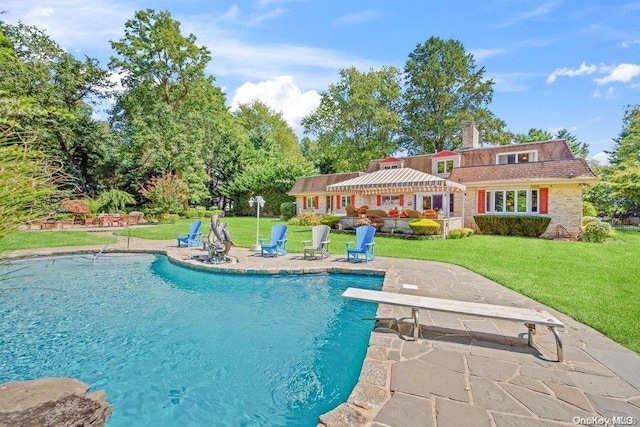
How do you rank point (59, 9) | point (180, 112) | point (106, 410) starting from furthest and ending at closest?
point (180, 112), point (59, 9), point (106, 410)

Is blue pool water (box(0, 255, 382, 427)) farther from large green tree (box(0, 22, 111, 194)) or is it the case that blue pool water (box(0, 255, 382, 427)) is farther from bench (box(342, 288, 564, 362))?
large green tree (box(0, 22, 111, 194))

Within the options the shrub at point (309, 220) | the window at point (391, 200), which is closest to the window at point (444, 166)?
the window at point (391, 200)

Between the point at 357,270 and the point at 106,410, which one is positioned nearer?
the point at 106,410

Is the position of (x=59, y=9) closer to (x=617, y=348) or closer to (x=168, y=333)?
(x=168, y=333)

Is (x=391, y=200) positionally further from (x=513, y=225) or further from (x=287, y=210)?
(x=287, y=210)

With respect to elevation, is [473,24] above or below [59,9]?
above

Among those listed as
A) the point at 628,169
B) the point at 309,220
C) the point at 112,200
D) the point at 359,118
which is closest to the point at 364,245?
→ the point at 309,220

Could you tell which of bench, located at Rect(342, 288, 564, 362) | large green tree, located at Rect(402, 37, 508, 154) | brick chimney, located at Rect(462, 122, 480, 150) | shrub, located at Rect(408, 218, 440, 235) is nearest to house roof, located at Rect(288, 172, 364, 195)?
brick chimney, located at Rect(462, 122, 480, 150)

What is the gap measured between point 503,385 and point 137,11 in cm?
4047

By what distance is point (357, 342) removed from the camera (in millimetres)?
5699

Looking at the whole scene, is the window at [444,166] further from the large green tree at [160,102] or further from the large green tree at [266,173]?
the large green tree at [160,102]

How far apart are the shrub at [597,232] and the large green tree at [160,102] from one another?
105 feet

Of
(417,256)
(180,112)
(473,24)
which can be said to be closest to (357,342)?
(417,256)

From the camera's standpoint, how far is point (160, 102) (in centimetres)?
3181
